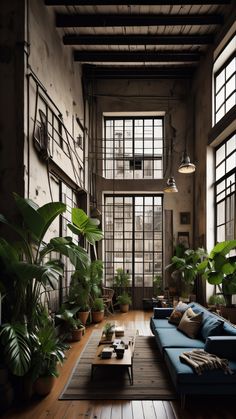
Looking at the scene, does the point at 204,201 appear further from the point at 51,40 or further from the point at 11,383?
the point at 11,383

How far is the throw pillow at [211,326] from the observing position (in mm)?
4141

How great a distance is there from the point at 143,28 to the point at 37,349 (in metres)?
6.26

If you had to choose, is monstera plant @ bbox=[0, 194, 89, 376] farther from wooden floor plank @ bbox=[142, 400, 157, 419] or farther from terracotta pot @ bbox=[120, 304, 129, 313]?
terracotta pot @ bbox=[120, 304, 129, 313]

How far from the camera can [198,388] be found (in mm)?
3377

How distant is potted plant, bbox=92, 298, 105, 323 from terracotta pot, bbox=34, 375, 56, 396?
3.42m

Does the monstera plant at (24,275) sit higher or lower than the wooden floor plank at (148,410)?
higher

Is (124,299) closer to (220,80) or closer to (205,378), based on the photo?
(205,378)

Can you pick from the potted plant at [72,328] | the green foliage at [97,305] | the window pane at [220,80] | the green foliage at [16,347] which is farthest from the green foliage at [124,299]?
the window pane at [220,80]

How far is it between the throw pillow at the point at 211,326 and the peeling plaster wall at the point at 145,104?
176 inches

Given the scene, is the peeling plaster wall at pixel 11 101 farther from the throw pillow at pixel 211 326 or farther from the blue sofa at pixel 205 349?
the throw pillow at pixel 211 326

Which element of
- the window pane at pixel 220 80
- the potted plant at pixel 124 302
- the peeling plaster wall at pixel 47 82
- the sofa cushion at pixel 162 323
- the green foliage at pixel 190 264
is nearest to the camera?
the peeling plaster wall at pixel 47 82

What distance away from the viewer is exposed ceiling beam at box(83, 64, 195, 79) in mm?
8492

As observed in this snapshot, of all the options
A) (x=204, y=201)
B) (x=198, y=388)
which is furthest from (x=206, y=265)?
(x=198, y=388)

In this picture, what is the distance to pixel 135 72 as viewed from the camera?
8.59m
